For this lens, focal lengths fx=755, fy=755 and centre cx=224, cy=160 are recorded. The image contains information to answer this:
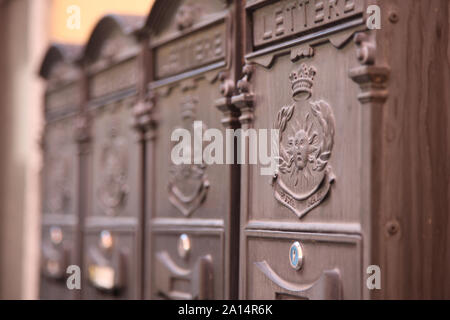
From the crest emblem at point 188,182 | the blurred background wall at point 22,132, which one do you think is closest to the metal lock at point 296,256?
the crest emblem at point 188,182

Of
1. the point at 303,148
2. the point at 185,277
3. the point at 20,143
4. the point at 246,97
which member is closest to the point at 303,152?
the point at 303,148

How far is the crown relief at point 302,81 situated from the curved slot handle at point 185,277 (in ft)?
2.59

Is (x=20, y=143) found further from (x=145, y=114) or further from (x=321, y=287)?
(x=321, y=287)

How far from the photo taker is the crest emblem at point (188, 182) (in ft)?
9.41

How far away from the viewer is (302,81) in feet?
7.48

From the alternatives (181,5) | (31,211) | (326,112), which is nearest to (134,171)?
(181,5)

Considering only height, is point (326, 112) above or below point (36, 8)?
below

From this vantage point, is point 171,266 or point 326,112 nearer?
point 326,112

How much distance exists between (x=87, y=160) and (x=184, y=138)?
3.65 feet

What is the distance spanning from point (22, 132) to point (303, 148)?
3.72 metres

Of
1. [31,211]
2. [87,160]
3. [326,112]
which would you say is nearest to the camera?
[326,112]

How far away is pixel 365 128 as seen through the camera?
1.99 m

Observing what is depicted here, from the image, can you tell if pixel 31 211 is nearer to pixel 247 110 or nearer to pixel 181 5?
pixel 181 5

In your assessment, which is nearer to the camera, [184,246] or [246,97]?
[246,97]
